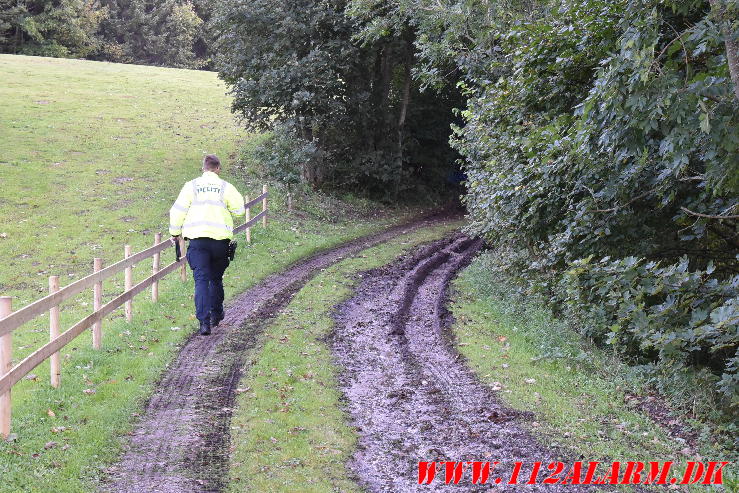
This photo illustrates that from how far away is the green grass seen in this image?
6.68 meters

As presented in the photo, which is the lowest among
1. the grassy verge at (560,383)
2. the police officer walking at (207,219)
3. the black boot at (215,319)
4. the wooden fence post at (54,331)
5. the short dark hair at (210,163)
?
the grassy verge at (560,383)

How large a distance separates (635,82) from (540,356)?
4.46 meters

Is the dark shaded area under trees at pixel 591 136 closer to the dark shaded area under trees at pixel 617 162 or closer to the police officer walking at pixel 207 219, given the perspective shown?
the dark shaded area under trees at pixel 617 162

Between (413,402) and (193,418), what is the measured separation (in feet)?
8.18

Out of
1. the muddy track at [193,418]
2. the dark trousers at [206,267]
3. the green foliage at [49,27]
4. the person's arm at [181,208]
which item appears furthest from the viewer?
the green foliage at [49,27]

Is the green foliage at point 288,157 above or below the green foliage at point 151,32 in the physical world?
below

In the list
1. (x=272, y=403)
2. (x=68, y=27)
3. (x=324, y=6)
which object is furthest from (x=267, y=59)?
(x=68, y=27)

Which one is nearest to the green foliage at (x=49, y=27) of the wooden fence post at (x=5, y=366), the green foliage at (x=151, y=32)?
the green foliage at (x=151, y=32)

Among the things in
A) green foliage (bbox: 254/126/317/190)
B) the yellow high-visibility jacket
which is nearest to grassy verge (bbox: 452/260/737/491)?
the yellow high-visibility jacket

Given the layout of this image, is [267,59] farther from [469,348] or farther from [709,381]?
[709,381]

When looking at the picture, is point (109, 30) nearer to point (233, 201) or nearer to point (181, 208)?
point (181, 208)

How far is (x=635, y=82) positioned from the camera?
634cm

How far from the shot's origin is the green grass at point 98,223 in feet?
21.9

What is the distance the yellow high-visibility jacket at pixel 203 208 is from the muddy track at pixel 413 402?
2541 millimetres
